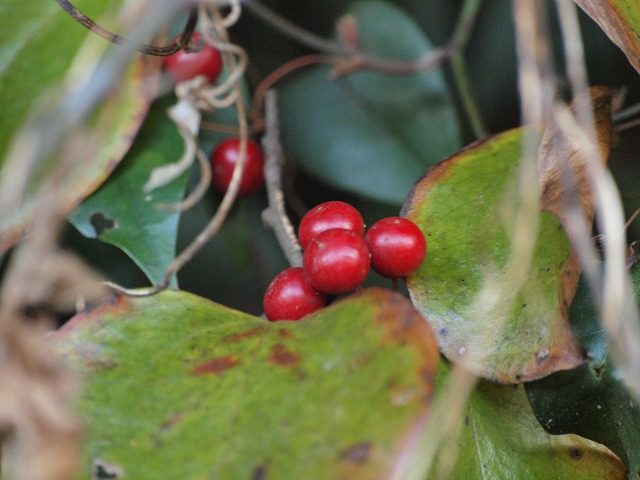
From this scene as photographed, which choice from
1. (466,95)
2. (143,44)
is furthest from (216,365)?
(466,95)

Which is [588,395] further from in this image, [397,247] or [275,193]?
[275,193]

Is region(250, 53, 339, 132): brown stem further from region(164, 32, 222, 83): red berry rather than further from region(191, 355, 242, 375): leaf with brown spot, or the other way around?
region(191, 355, 242, 375): leaf with brown spot

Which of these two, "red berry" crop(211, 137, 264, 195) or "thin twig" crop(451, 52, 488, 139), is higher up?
"red berry" crop(211, 137, 264, 195)

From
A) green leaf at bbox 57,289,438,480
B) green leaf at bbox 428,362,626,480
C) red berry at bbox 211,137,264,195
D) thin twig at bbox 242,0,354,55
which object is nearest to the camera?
green leaf at bbox 57,289,438,480

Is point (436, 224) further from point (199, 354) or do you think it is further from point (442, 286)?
point (199, 354)

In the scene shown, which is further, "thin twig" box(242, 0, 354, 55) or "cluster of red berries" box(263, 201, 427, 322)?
"thin twig" box(242, 0, 354, 55)

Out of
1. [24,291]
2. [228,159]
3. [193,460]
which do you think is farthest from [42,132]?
[228,159]

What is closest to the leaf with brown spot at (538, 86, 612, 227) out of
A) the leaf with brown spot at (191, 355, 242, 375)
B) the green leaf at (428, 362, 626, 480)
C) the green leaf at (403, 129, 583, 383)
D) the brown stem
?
the green leaf at (403, 129, 583, 383)
